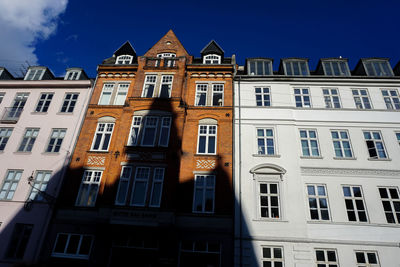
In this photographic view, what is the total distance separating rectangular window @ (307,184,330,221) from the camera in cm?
1526

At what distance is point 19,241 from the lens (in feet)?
53.2

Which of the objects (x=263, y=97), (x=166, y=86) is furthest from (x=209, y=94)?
(x=263, y=97)

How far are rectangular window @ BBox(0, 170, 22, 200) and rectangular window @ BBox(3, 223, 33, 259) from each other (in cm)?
269

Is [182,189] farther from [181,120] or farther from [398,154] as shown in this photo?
[398,154]

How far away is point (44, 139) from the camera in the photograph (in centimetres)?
1962

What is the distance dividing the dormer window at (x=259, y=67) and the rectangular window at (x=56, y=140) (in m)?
18.1

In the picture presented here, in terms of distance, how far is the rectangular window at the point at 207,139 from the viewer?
1803 cm

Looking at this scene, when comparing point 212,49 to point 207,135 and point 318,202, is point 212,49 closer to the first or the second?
point 207,135

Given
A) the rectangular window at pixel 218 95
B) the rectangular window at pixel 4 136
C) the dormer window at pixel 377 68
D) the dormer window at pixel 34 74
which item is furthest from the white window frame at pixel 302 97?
the rectangular window at pixel 4 136

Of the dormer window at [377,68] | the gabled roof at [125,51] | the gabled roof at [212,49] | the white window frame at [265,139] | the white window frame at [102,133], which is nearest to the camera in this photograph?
the white window frame at [265,139]

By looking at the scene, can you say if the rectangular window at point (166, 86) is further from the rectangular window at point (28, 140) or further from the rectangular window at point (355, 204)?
the rectangular window at point (355, 204)

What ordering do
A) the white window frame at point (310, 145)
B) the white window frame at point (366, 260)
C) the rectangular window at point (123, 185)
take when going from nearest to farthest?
the white window frame at point (366, 260) → the rectangular window at point (123, 185) → the white window frame at point (310, 145)

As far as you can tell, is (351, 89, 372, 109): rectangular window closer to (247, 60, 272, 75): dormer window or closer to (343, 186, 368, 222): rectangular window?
(343, 186, 368, 222): rectangular window

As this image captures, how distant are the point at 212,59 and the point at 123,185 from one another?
14.6m
